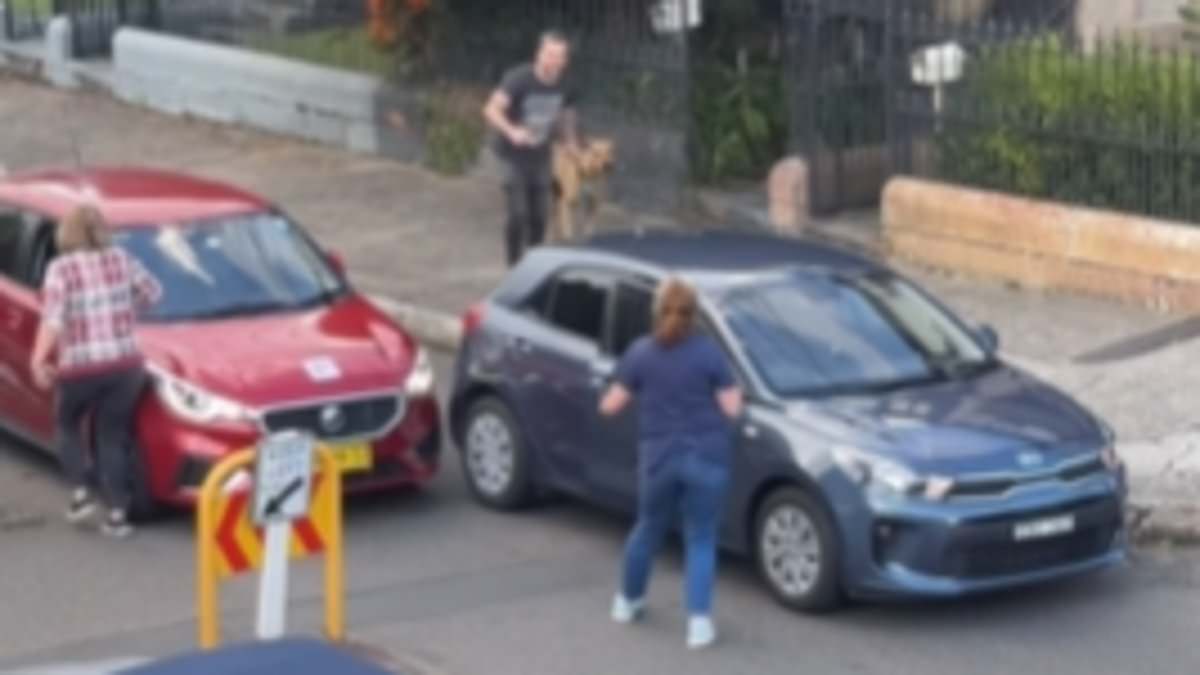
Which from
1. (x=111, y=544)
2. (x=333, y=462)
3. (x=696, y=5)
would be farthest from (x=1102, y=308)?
(x=333, y=462)

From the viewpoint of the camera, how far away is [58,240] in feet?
45.2

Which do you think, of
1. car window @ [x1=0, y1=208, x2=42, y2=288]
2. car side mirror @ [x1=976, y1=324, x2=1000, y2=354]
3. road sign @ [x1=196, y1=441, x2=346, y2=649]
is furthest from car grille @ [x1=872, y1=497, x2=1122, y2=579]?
car window @ [x1=0, y1=208, x2=42, y2=288]

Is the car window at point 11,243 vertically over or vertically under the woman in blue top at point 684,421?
over

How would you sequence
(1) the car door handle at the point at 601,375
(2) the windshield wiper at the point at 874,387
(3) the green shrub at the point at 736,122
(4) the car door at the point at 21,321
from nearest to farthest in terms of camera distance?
1. (2) the windshield wiper at the point at 874,387
2. (1) the car door handle at the point at 601,375
3. (4) the car door at the point at 21,321
4. (3) the green shrub at the point at 736,122

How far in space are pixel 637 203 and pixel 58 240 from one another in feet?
25.4

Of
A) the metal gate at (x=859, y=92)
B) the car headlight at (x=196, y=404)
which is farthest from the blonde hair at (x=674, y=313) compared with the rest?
the metal gate at (x=859, y=92)

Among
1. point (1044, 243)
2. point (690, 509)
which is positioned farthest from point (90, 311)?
point (1044, 243)

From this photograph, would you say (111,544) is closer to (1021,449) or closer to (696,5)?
(1021,449)

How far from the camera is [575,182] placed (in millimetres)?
18797

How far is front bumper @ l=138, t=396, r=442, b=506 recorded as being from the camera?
13.5 metres

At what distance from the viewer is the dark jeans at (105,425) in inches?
534

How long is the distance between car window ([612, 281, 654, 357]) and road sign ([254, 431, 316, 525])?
9.26ft

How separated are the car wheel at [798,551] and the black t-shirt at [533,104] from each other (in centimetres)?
601

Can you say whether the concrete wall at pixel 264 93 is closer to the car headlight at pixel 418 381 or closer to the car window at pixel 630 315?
the car headlight at pixel 418 381
